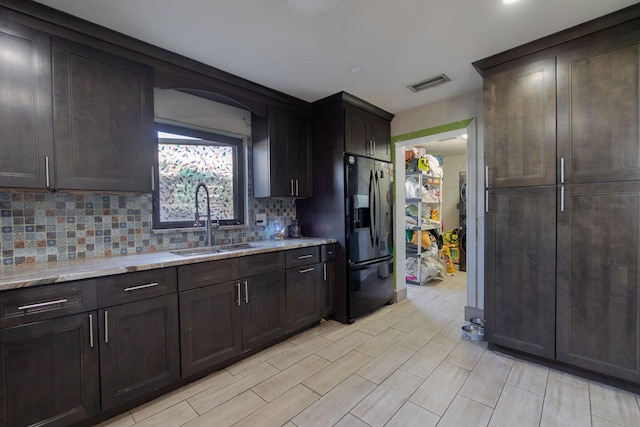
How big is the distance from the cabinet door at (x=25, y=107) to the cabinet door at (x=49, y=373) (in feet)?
2.77

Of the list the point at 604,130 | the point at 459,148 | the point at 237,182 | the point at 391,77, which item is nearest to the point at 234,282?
the point at 237,182

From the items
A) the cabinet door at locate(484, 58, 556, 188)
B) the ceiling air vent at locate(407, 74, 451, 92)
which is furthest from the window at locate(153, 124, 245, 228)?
the cabinet door at locate(484, 58, 556, 188)

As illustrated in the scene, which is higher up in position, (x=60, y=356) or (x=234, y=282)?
(x=234, y=282)

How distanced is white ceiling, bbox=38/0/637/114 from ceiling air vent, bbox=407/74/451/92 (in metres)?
0.08

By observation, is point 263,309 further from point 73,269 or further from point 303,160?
point 303,160

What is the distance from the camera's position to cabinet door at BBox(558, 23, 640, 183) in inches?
68.8

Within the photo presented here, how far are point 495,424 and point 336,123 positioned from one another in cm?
274

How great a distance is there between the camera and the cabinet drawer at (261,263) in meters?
2.19

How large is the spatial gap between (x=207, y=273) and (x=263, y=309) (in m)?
0.62

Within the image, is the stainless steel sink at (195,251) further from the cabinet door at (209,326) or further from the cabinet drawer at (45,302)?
the cabinet drawer at (45,302)

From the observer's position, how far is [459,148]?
205 inches

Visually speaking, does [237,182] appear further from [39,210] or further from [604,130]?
[604,130]

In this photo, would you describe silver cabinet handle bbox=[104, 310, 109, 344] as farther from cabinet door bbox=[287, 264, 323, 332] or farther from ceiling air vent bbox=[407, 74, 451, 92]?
ceiling air vent bbox=[407, 74, 451, 92]

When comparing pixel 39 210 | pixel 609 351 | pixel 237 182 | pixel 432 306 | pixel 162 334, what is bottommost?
pixel 432 306
